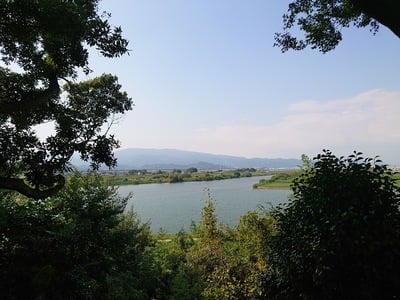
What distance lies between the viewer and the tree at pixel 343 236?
2.95m

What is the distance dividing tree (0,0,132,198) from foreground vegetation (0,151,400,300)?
1.18m

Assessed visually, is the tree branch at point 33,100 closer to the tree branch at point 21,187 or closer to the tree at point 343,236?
the tree branch at point 21,187

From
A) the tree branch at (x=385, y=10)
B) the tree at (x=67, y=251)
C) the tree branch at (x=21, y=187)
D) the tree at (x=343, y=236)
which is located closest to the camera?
the tree branch at (x=385, y=10)

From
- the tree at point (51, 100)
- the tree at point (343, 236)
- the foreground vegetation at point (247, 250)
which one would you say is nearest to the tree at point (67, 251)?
the foreground vegetation at point (247, 250)

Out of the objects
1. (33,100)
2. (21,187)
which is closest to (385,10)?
(33,100)

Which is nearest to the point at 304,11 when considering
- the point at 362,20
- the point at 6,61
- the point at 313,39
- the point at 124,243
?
the point at 313,39

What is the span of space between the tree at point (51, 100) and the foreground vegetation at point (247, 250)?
1.18 m

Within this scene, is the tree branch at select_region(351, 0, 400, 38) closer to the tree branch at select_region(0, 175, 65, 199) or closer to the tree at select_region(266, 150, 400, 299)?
the tree at select_region(266, 150, 400, 299)

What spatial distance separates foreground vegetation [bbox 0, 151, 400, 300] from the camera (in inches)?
119

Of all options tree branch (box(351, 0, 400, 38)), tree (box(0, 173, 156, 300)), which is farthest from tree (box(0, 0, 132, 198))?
tree branch (box(351, 0, 400, 38))

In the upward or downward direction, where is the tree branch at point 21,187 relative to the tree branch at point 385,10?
downward

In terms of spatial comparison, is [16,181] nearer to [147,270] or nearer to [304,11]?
[147,270]

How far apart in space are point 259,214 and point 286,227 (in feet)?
12.8

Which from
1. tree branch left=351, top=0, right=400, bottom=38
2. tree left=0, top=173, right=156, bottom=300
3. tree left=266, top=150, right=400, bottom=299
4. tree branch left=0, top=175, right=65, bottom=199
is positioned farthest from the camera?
tree left=0, top=173, right=156, bottom=300
